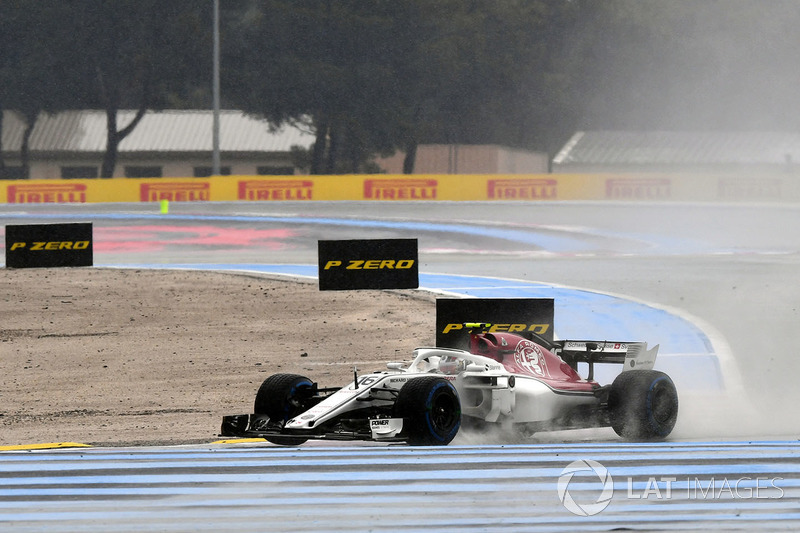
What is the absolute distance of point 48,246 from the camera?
23750 mm

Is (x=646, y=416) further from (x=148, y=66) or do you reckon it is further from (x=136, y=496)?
(x=148, y=66)

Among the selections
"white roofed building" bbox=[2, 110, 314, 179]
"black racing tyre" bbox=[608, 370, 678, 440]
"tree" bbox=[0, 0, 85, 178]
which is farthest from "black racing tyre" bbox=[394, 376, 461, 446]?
"tree" bbox=[0, 0, 85, 178]

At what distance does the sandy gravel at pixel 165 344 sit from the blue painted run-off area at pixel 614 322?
1904 mm

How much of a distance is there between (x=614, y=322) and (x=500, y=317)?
534 centimetres

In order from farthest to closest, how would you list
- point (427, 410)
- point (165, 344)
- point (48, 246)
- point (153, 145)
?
point (153, 145) → point (48, 246) → point (165, 344) → point (427, 410)

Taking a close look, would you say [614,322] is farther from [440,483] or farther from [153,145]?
[153,145]

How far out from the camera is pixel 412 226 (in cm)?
3859

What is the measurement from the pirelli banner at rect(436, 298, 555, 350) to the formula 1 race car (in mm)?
2307

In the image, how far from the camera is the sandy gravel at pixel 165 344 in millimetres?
11656

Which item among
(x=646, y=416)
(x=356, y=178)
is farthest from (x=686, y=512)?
(x=356, y=178)

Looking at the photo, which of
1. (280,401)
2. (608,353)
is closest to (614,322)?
(608,353)

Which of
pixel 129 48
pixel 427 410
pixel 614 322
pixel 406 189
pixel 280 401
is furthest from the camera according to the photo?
pixel 129 48

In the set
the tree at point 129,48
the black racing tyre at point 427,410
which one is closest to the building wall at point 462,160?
the tree at point 129,48

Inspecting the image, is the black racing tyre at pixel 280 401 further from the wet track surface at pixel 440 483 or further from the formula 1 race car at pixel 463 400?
the wet track surface at pixel 440 483
